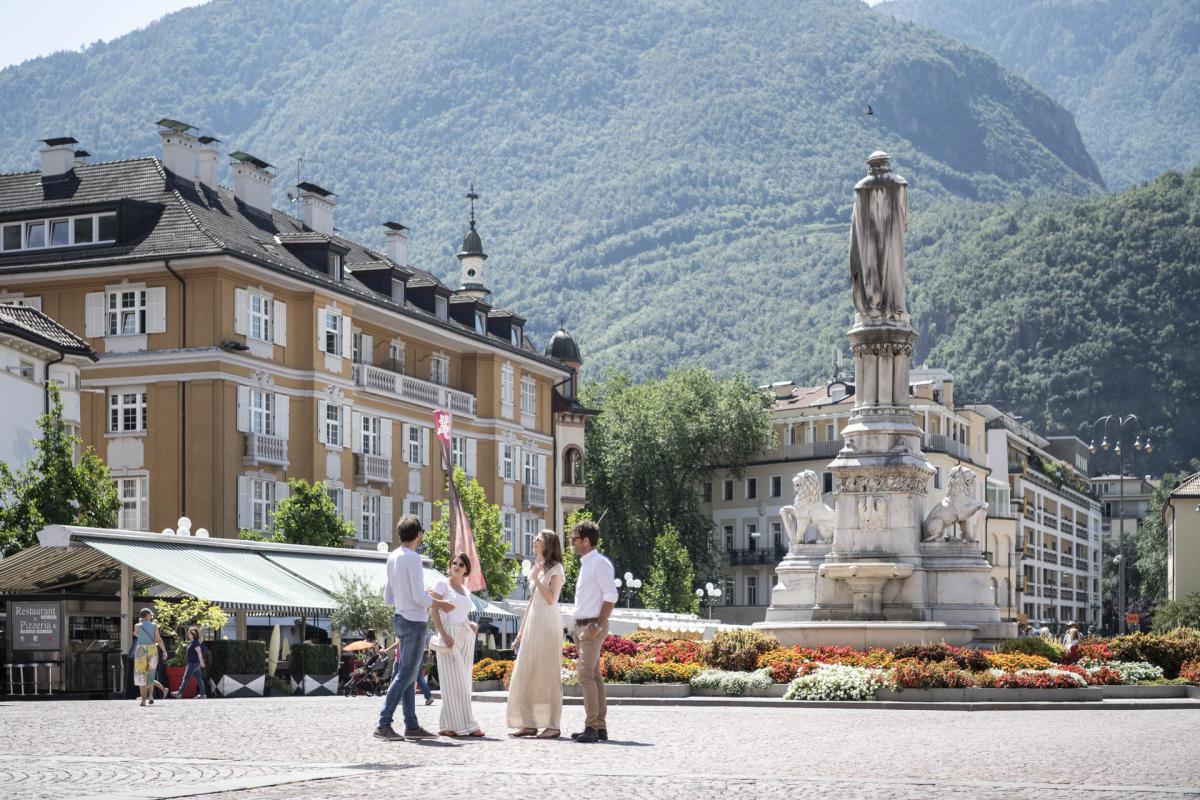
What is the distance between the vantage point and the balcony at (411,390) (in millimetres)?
59688

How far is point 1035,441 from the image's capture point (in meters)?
132

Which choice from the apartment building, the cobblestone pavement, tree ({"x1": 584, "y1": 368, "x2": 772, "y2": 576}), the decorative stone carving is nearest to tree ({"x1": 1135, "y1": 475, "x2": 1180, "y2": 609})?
tree ({"x1": 584, "y1": 368, "x2": 772, "y2": 576})

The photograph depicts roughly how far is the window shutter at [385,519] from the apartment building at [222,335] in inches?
2.6

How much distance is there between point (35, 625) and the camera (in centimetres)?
3356

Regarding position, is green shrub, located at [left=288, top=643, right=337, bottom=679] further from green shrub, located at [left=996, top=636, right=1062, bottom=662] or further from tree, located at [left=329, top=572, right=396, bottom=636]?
green shrub, located at [left=996, top=636, right=1062, bottom=662]

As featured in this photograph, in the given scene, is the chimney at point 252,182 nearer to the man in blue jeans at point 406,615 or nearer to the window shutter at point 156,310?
the window shutter at point 156,310

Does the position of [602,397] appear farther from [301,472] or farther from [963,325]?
[963,325]

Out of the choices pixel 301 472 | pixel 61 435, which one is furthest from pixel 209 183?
pixel 61 435

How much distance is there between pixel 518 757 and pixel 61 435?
90.5 ft

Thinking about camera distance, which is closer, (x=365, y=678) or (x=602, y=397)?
(x=365, y=678)

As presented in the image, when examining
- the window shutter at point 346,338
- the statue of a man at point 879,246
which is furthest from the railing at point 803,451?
the statue of a man at point 879,246

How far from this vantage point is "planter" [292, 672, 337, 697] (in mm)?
36906

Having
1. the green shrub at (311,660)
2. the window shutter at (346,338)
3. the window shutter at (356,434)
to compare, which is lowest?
the green shrub at (311,660)

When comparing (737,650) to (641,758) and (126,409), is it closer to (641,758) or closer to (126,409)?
(641,758)
